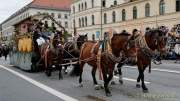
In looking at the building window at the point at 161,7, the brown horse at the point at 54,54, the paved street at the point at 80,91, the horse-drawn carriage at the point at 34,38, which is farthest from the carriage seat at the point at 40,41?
the building window at the point at 161,7

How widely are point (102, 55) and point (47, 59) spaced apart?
644 centimetres

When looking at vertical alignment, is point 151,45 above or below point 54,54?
above

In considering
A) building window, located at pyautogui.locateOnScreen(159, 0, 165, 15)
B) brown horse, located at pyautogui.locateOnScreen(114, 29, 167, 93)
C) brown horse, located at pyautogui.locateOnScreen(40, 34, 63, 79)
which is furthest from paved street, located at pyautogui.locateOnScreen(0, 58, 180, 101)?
building window, located at pyautogui.locateOnScreen(159, 0, 165, 15)

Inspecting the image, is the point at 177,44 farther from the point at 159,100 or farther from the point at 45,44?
the point at 159,100

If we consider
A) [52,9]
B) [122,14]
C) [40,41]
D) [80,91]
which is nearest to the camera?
[80,91]

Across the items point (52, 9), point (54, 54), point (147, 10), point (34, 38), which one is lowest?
point (54, 54)

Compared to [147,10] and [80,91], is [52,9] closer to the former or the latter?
[147,10]

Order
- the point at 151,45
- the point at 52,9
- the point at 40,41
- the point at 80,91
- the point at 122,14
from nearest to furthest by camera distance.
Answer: the point at 151,45 → the point at 80,91 → the point at 40,41 → the point at 122,14 → the point at 52,9

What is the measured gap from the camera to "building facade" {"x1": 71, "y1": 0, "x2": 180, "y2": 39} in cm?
5546

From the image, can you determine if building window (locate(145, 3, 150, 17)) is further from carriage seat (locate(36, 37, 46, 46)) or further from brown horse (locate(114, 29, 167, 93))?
brown horse (locate(114, 29, 167, 93))

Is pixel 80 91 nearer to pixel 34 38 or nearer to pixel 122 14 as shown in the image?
pixel 34 38

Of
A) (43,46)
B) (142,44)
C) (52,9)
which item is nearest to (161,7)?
(43,46)

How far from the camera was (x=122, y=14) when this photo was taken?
69.8 meters

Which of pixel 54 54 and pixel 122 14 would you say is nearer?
pixel 54 54
